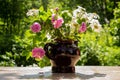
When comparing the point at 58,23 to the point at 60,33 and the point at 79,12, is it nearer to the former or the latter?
the point at 60,33

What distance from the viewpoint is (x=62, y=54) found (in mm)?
3043

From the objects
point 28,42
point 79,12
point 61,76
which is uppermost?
point 79,12

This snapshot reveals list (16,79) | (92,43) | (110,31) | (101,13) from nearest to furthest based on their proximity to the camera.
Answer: (16,79) → (92,43) → (110,31) → (101,13)

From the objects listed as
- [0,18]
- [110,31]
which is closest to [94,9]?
[0,18]

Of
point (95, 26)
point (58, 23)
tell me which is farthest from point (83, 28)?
point (58, 23)

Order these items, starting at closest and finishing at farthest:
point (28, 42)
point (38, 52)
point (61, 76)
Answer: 1. point (61, 76)
2. point (38, 52)
3. point (28, 42)

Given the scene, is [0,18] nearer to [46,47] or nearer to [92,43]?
[92,43]

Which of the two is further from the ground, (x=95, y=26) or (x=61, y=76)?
(x=95, y=26)

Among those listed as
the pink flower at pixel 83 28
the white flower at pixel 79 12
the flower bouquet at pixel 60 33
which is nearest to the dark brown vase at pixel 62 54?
the flower bouquet at pixel 60 33

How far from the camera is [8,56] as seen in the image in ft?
20.9

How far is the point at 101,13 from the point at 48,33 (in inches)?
478

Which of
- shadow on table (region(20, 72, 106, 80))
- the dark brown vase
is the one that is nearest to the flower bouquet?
the dark brown vase

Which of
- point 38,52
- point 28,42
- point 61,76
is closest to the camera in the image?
point 61,76

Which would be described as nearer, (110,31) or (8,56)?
(8,56)
